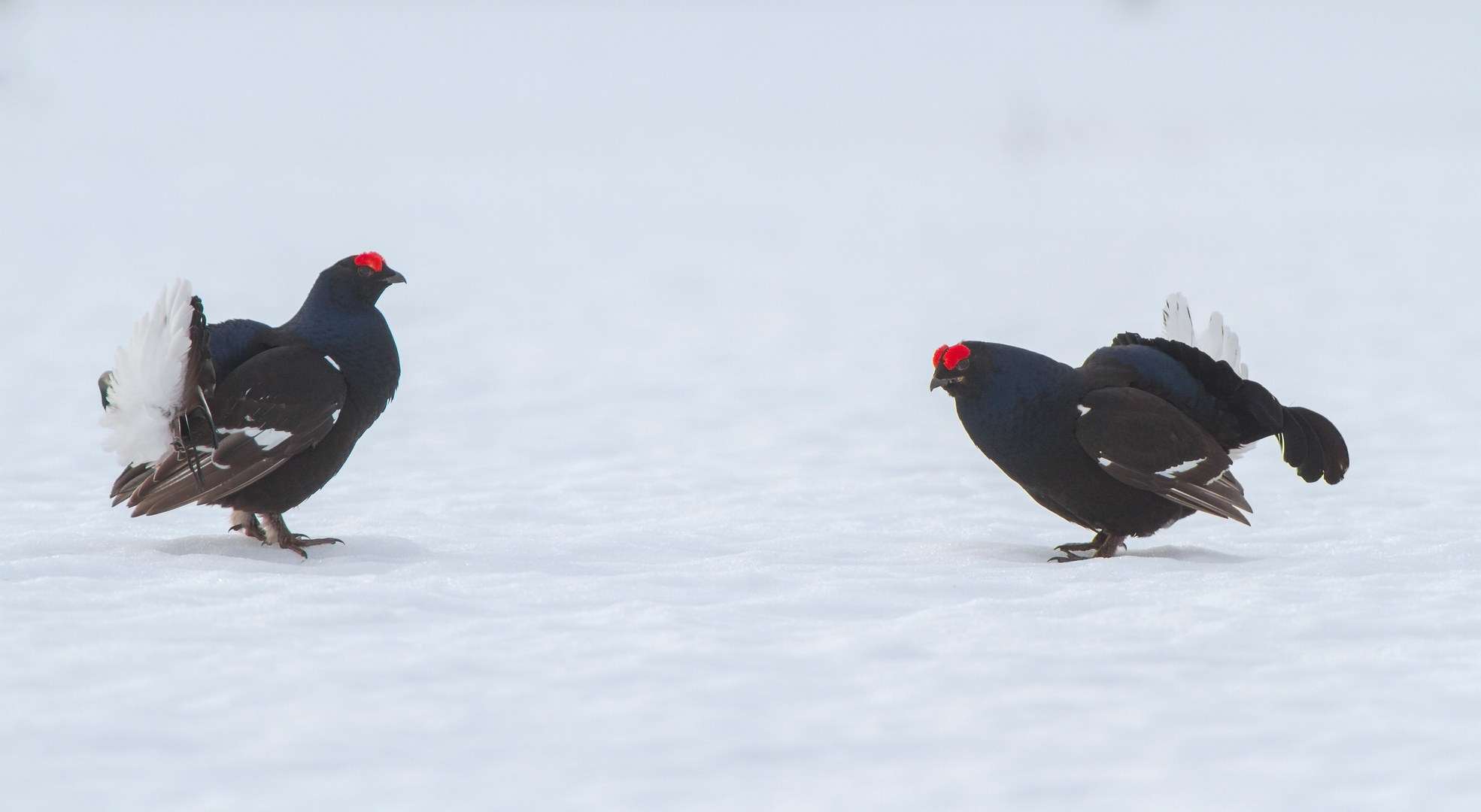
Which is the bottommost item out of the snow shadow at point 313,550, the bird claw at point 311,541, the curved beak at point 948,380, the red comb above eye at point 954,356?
the snow shadow at point 313,550

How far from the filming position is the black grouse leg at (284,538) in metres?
4.91

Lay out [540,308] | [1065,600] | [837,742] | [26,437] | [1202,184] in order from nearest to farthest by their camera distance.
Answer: [837,742]
[1065,600]
[26,437]
[540,308]
[1202,184]

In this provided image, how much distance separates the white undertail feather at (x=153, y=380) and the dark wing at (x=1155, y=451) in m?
3.07

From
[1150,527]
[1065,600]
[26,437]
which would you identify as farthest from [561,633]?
[26,437]

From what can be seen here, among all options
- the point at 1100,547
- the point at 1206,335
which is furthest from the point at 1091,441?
the point at 1206,335

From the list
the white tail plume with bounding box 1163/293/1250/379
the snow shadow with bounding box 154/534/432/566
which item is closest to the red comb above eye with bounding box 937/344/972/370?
the white tail plume with bounding box 1163/293/1250/379

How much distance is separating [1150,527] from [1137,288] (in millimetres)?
12481

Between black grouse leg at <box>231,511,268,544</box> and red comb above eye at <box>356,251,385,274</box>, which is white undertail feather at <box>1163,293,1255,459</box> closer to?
red comb above eye at <box>356,251,385,274</box>

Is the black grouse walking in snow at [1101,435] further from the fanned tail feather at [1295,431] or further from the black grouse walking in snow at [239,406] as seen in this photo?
the black grouse walking in snow at [239,406]

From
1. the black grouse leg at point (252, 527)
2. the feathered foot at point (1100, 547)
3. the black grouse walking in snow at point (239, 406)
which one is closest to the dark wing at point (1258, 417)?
the feathered foot at point (1100, 547)

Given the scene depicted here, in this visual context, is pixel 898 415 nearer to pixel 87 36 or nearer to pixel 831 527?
pixel 831 527

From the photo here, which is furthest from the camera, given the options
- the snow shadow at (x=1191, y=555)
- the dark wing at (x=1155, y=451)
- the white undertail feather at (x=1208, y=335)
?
the white undertail feather at (x=1208, y=335)

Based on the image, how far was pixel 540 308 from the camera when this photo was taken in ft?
50.0

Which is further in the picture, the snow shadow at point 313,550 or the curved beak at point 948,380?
the curved beak at point 948,380
